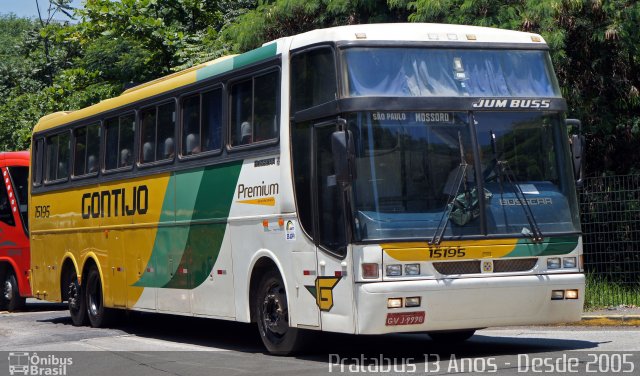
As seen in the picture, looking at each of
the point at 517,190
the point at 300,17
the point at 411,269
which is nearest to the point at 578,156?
the point at 517,190

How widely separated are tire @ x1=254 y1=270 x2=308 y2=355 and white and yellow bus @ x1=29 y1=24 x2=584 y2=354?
3 centimetres

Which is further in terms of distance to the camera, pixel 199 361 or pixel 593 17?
pixel 593 17

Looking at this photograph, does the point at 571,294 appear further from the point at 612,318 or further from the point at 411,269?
the point at 612,318

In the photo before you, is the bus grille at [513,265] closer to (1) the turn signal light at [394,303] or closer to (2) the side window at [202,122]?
(1) the turn signal light at [394,303]

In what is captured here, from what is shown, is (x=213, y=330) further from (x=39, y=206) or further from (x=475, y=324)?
(x=475, y=324)

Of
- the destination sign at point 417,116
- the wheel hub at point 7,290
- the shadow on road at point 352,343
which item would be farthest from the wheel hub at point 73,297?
the destination sign at point 417,116

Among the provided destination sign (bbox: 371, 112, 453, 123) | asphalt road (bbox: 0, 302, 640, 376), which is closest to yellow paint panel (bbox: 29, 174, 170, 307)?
asphalt road (bbox: 0, 302, 640, 376)

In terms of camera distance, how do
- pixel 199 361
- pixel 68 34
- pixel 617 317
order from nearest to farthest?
pixel 199 361
pixel 617 317
pixel 68 34

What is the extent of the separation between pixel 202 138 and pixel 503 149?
14.2 ft

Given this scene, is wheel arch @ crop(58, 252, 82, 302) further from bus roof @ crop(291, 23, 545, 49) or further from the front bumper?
the front bumper

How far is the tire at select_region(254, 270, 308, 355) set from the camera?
1183 centimetres

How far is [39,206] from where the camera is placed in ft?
63.9

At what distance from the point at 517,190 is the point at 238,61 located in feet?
12.9

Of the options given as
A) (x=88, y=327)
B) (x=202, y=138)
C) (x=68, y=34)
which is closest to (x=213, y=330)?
(x=88, y=327)
